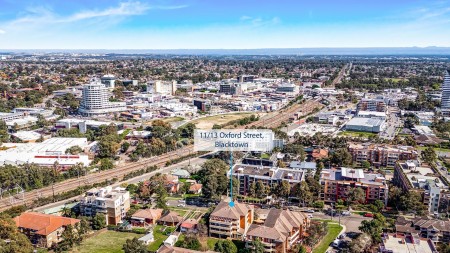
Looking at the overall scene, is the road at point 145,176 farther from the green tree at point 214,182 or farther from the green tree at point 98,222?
the green tree at point 214,182

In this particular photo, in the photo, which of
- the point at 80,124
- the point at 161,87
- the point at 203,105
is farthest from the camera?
the point at 161,87

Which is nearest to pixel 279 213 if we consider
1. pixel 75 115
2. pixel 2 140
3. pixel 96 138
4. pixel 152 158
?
pixel 152 158

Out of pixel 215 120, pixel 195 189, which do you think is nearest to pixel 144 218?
pixel 195 189

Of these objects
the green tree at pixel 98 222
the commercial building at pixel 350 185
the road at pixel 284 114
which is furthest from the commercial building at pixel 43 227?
the road at pixel 284 114

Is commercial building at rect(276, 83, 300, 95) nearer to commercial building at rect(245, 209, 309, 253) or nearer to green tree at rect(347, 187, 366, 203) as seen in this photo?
green tree at rect(347, 187, 366, 203)

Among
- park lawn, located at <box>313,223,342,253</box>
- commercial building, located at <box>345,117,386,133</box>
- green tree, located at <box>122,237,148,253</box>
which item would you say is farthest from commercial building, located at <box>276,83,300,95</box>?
green tree, located at <box>122,237,148,253</box>

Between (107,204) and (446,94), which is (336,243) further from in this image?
(446,94)
